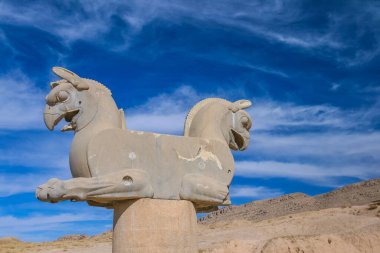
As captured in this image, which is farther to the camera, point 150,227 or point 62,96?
point 62,96

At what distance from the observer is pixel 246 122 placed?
23.3 feet

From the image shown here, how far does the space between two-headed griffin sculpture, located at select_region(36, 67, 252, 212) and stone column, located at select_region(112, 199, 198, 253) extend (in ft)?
0.45

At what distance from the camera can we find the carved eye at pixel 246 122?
7.07m

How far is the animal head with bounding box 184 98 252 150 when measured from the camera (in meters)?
6.72

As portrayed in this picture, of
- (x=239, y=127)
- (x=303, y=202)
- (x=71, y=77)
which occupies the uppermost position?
(x=303, y=202)

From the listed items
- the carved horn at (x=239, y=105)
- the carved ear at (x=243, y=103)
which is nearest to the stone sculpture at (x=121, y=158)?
the carved horn at (x=239, y=105)

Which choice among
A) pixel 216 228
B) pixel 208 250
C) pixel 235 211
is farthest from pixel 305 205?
pixel 208 250

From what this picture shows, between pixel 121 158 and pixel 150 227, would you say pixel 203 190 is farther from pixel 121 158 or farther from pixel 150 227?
pixel 121 158

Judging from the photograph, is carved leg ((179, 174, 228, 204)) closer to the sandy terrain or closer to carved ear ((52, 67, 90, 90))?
carved ear ((52, 67, 90, 90))

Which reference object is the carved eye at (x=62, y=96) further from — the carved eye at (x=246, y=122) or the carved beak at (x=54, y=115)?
the carved eye at (x=246, y=122)

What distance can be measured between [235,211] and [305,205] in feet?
22.0

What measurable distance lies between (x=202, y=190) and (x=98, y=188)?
4.50 feet

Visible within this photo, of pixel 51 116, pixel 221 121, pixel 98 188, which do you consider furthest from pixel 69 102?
pixel 221 121

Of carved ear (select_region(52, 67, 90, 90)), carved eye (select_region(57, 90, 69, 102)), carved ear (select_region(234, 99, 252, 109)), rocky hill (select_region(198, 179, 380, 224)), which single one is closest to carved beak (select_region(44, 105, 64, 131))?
carved eye (select_region(57, 90, 69, 102))
